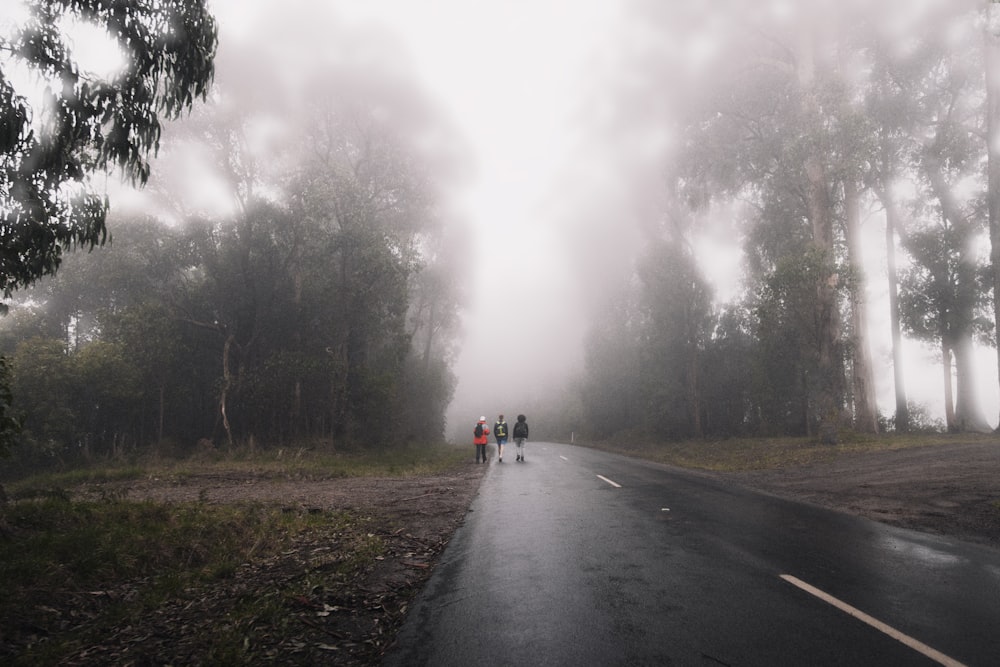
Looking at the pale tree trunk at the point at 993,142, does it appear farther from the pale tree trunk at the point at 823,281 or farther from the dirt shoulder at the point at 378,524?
the dirt shoulder at the point at 378,524

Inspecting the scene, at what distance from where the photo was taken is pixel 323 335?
84.1ft

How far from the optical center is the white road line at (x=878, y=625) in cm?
346

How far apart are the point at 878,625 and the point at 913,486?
8293 mm

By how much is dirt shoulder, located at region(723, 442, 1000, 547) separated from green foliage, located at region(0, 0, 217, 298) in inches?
448

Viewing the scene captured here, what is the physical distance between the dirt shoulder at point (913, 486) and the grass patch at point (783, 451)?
950 millimetres

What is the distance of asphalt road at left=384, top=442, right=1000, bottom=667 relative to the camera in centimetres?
370

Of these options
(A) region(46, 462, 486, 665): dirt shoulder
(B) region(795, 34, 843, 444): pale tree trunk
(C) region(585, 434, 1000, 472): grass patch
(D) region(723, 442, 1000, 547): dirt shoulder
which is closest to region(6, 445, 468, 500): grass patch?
(A) region(46, 462, 486, 665): dirt shoulder

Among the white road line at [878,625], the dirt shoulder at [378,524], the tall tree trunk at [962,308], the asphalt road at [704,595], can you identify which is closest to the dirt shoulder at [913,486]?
the dirt shoulder at [378,524]

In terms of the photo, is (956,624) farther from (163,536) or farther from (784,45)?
(784,45)

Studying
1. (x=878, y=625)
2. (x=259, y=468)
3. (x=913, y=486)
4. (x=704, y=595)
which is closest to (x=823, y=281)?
(x=913, y=486)

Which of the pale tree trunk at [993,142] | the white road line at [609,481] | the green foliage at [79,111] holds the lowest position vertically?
the white road line at [609,481]

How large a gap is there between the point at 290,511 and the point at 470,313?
34.2 m

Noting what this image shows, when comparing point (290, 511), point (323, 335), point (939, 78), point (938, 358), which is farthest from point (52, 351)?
point (938, 358)

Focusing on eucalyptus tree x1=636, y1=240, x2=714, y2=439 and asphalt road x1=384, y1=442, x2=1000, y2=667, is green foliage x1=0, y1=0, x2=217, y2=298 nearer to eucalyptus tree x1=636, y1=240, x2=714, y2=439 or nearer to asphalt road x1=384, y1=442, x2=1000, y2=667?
asphalt road x1=384, y1=442, x2=1000, y2=667
